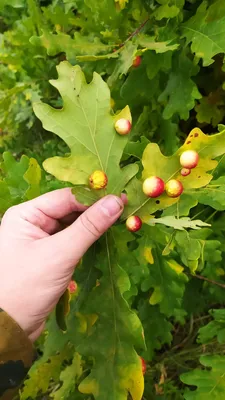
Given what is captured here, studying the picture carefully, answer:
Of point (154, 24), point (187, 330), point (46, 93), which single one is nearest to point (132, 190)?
point (154, 24)

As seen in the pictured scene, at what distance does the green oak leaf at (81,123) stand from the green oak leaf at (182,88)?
443 mm

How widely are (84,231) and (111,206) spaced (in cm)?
7

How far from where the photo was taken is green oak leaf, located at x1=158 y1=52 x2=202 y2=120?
1.26m

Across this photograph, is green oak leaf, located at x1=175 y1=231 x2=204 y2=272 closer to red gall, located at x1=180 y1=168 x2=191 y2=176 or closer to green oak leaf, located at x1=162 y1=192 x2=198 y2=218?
green oak leaf, located at x1=162 y1=192 x2=198 y2=218

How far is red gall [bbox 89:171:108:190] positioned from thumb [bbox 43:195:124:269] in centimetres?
2

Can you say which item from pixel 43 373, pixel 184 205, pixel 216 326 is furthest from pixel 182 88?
pixel 43 373

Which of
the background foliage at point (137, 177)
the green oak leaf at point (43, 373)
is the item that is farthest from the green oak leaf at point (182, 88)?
the green oak leaf at point (43, 373)

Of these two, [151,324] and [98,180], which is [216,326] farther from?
[98,180]

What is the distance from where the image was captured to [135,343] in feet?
2.97

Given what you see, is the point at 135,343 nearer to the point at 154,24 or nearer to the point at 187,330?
the point at 154,24

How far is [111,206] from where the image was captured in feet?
2.79

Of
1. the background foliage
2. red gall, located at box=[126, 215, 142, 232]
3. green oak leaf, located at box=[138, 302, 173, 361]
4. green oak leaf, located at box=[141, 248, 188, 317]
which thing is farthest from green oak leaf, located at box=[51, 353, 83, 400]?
red gall, located at box=[126, 215, 142, 232]

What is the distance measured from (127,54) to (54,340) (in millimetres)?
720

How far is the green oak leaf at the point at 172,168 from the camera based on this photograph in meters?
0.82
